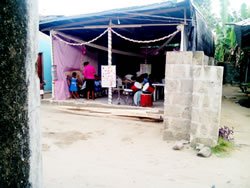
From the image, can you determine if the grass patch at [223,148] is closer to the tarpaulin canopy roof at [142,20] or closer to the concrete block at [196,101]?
the concrete block at [196,101]

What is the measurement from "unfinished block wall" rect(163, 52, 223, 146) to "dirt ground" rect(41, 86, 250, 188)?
A: 1.20 feet

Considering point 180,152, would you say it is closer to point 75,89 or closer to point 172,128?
point 172,128

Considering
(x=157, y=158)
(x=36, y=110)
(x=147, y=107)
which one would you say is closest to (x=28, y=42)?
(x=36, y=110)

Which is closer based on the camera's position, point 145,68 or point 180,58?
point 180,58

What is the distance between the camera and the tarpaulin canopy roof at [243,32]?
977cm

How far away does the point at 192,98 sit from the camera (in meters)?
5.26

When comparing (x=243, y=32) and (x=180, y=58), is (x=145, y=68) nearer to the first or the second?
(x=243, y=32)

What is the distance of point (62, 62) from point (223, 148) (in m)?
7.04

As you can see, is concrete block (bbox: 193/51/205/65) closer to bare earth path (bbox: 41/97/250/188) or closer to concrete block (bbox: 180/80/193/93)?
concrete block (bbox: 180/80/193/93)

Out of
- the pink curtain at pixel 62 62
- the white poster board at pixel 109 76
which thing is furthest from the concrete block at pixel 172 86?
the pink curtain at pixel 62 62

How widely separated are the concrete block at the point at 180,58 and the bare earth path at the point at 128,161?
173 cm

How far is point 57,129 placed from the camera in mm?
6586

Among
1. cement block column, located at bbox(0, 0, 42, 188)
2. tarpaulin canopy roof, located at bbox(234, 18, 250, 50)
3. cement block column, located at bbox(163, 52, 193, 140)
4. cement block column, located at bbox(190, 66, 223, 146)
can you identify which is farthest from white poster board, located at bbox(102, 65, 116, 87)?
cement block column, located at bbox(0, 0, 42, 188)

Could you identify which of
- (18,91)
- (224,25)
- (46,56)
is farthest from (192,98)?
(224,25)
